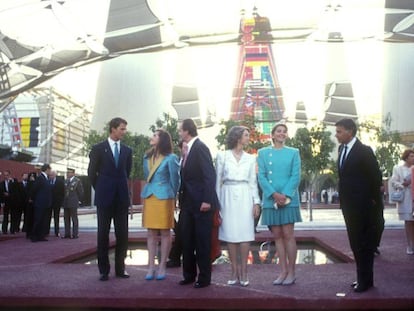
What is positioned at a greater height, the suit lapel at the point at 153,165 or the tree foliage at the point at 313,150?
the tree foliage at the point at 313,150

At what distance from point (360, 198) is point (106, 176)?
2.90 m

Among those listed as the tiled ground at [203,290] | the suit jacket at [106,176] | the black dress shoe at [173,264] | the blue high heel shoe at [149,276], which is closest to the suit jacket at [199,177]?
the suit jacket at [106,176]

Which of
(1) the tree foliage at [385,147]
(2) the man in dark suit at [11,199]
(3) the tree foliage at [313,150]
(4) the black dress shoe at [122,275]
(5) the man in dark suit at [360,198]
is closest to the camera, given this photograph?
(5) the man in dark suit at [360,198]

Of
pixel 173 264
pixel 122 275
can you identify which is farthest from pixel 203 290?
pixel 173 264

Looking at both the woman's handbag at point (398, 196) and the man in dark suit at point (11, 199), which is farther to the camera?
the man in dark suit at point (11, 199)

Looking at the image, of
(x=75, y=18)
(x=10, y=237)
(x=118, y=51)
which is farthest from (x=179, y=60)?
(x=10, y=237)

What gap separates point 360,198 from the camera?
520cm

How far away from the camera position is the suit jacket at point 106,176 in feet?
19.6

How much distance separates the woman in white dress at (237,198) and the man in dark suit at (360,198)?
95 centimetres

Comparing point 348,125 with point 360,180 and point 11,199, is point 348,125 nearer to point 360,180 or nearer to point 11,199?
point 360,180

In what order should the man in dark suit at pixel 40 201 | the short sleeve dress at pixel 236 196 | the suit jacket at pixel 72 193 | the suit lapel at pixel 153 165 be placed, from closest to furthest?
the short sleeve dress at pixel 236 196 < the suit lapel at pixel 153 165 < the man in dark suit at pixel 40 201 < the suit jacket at pixel 72 193

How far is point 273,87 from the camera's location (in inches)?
2393

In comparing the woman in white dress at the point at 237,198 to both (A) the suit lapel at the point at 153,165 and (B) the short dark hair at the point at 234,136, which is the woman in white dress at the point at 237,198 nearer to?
(B) the short dark hair at the point at 234,136

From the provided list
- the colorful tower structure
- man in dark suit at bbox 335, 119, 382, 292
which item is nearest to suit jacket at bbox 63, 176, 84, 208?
man in dark suit at bbox 335, 119, 382, 292
